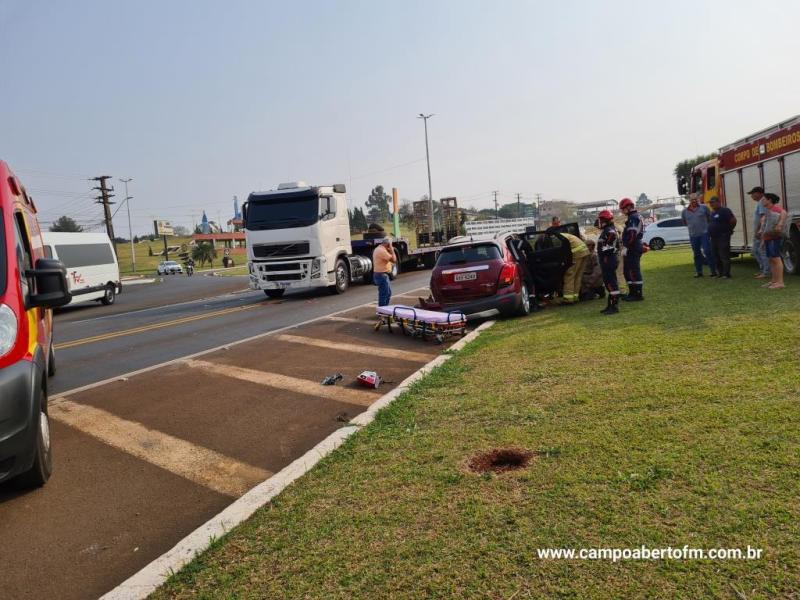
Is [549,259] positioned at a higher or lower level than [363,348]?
higher

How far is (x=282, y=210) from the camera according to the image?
18.0 metres

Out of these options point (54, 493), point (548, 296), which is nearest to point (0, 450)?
point (54, 493)

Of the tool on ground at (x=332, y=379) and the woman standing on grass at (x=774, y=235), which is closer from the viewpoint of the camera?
the tool on ground at (x=332, y=379)

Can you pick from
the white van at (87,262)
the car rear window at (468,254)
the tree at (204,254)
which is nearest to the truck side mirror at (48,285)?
the car rear window at (468,254)

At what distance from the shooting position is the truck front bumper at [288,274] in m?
17.9

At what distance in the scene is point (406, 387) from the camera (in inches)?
254

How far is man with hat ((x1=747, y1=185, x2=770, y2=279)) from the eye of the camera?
10719 millimetres

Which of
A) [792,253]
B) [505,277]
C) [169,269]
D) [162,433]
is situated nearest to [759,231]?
[792,253]

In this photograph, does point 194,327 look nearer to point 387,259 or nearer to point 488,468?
point 387,259

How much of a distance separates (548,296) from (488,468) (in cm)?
840

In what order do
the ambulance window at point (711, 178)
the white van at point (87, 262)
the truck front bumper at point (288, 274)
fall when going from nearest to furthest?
the ambulance window at point (711, 178) → the truck front bumper at point (288, 274) → the white van at point (87, 262)

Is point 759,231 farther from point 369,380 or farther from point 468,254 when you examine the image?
point 369,380

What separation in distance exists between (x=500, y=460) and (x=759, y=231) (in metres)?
9.02

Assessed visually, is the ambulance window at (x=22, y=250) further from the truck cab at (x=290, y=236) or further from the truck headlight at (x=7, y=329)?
the truck cab at (x=290, y=236)
